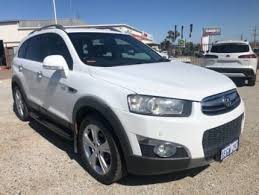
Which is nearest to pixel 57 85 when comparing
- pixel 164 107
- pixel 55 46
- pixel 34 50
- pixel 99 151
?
pixel 55 46

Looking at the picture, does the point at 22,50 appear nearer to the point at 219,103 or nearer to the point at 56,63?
the point at 56,63

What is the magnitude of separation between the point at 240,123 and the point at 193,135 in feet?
2.96

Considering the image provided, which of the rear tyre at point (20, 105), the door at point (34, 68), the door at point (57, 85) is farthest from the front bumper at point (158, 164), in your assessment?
the rear tyre at point (20, 105)

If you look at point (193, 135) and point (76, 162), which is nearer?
point (193, 135)

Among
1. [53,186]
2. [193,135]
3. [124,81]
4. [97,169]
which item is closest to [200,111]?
[193,135]

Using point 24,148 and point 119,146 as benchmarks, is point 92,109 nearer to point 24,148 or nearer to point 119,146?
point 119,146

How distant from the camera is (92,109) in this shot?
3480mm

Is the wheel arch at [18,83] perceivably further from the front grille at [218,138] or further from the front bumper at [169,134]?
the front grille at [218,138]

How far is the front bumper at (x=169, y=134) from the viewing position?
2.91m

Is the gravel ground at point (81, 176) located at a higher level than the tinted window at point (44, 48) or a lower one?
lower

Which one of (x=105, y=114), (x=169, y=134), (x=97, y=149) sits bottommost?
(x=97, y=149)

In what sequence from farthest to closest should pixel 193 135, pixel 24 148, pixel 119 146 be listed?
pixel 24 148 → pixel 119 146 → pixel 193 135

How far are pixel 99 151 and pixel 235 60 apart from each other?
8246mm

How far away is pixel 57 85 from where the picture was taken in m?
4.18
